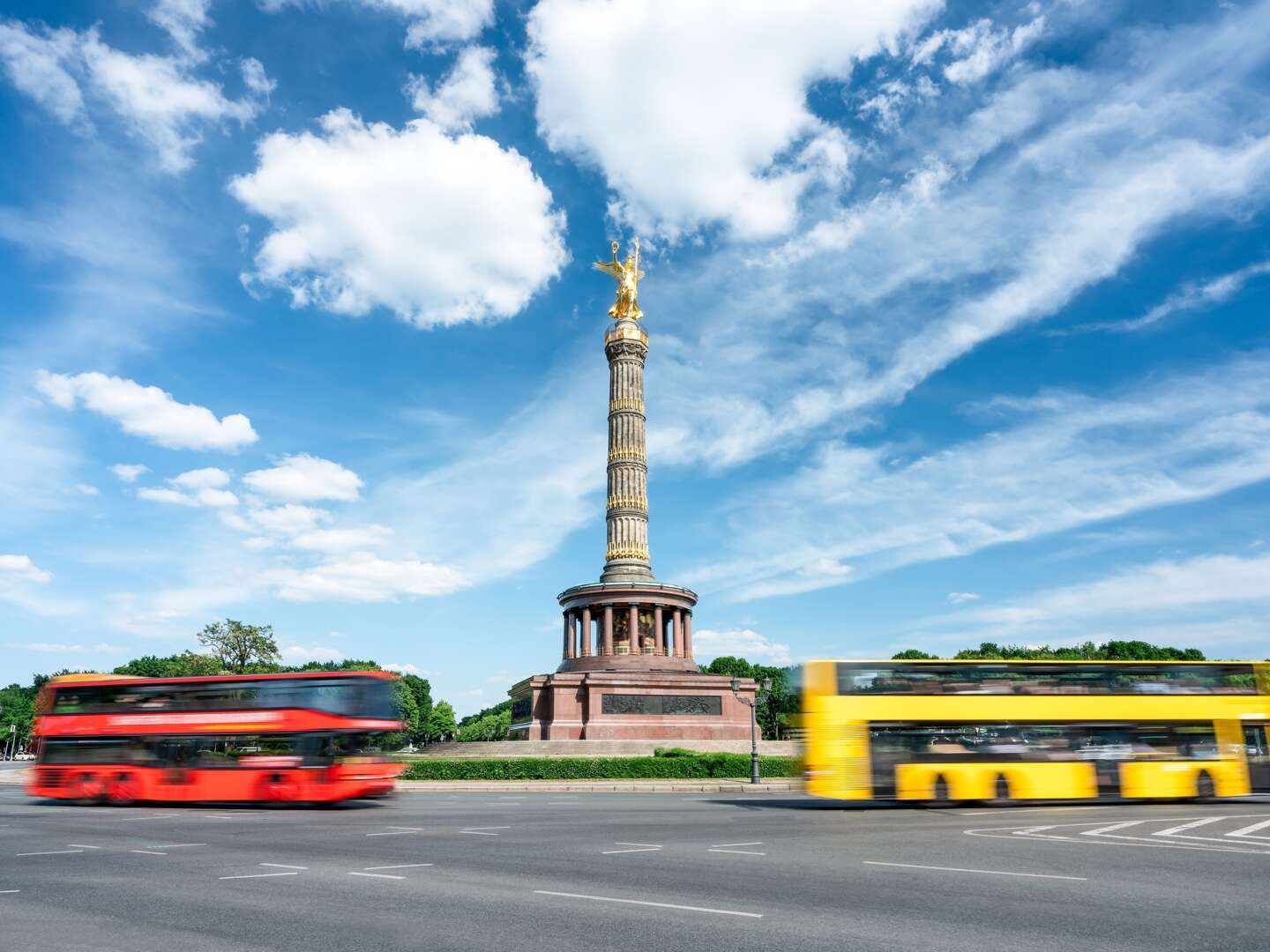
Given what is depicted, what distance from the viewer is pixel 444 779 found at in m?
36.3

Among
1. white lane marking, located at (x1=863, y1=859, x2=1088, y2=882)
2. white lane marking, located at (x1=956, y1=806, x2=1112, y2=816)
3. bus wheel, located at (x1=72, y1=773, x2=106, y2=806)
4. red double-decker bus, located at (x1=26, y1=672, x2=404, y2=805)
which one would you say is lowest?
white lane marking, located at (x1=956, y1=806, x2=1112, y2=816)

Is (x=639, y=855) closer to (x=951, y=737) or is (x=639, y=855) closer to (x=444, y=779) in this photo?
(x=951, y=737)

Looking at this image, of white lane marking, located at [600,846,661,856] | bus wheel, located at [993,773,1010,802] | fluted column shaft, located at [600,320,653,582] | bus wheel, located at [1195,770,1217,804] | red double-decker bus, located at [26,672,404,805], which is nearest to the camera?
white lane marking, located at [600,846,661,856]

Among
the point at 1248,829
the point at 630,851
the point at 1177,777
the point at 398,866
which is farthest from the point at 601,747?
the point at 398,866

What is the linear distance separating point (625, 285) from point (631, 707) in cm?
2909

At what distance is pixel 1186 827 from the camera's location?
15836 mm

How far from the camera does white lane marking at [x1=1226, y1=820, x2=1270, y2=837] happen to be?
1470 centimetres

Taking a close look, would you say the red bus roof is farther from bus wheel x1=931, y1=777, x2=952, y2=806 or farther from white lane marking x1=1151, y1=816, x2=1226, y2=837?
white lane marking x1=1151, y1=816, x2=1226, y2=837

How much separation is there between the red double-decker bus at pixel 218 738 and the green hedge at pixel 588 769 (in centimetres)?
1393

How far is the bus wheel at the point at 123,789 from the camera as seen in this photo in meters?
22.7

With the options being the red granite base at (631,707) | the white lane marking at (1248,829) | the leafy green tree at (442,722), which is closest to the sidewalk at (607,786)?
the red granite base at (631,707)

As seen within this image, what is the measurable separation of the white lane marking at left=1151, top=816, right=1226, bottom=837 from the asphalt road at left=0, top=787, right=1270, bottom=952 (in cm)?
15

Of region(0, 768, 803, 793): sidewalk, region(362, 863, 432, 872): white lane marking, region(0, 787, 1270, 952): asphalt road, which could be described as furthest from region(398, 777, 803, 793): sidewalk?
region(362, 863, 432, 872): white lane marking

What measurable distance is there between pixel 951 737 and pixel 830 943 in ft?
47.9
